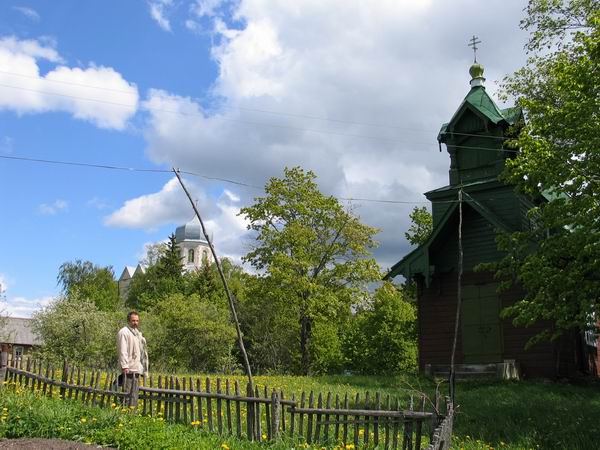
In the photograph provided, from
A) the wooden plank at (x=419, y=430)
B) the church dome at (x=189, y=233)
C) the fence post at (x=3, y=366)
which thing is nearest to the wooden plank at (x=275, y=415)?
the wooden plank at (x=419, y=430)

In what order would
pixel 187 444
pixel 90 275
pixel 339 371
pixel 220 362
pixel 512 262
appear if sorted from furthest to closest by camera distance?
pixel 90 275 < pixel 339 371 < pixel 220 362 < pixel 512 262 < pixel 187 444

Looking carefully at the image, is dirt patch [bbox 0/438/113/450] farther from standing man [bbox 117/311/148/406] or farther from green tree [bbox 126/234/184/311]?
green tree [bbox 126/234/184/311]

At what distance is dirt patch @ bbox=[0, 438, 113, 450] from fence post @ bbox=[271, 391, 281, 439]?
2.44 metres

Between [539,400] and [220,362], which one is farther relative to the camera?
[220,362]

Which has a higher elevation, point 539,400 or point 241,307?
point 241,307

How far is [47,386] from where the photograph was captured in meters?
11.7

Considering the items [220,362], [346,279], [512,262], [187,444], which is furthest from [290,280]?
[187,444]

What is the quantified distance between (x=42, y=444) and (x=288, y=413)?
136 inches

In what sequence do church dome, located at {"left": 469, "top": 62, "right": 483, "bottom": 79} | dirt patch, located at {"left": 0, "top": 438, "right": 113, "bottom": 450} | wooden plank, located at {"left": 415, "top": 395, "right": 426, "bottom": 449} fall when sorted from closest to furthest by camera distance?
1. wooden plank, located at {"left": 415, "top": 395, "right": 426, "bottom": 449}
2. dirt patch, located at {"left": 0, "top": 438, "right": 113, "bottom": 450}
3. church dome, located at {"left": 469, "top": 62, "right": 483, "bottom": 79}

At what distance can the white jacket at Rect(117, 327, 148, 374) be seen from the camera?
35.5ft

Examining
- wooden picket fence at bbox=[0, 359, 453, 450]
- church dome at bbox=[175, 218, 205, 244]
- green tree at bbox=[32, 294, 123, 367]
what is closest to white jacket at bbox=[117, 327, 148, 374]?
wooden picket fence at bbox=[0, 359, 453, 450]

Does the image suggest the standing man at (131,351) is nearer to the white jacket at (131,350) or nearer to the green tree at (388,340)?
the white jacket at (131,350)

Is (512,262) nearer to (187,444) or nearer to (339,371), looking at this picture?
(187,444)

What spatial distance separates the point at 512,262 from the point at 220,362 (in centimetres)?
2747
